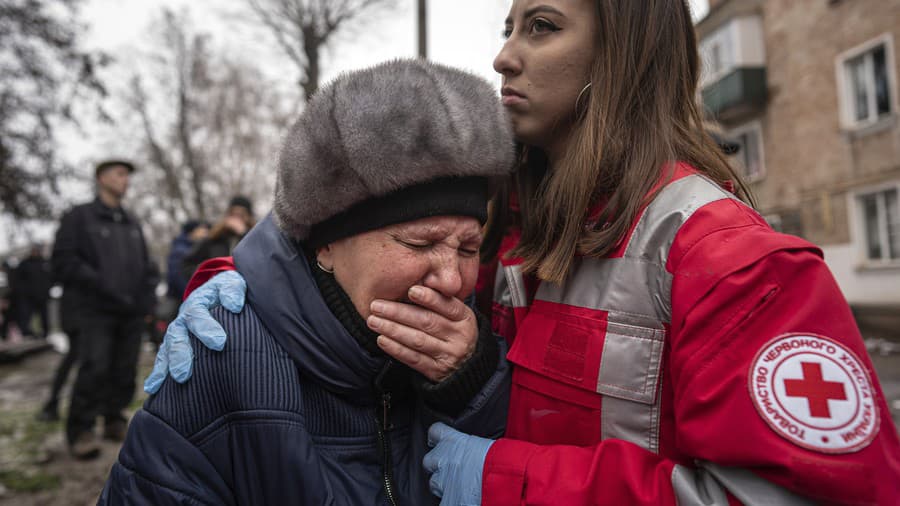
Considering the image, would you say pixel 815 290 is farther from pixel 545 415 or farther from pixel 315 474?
pixel 315 474

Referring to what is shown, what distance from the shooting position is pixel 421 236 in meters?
1.42

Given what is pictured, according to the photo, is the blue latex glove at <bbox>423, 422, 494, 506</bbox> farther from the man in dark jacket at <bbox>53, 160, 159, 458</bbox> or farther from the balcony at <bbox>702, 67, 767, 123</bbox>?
the balcony at <bbox>702, 67, 767, 123</bbox>

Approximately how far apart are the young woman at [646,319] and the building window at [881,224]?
13521 millimetres

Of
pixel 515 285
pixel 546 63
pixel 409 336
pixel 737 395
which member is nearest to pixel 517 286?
pixel 515 285

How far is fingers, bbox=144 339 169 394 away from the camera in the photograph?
1.28 metres

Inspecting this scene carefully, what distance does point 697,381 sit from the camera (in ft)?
3.39

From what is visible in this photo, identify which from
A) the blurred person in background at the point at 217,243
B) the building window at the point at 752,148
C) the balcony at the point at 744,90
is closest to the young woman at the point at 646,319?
the blurred person in background at the point at 217,243

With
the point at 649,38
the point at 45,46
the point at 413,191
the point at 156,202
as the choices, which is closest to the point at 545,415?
the point at 413,191

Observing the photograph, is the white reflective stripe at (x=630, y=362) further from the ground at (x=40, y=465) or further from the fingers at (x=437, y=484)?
the ground at (x=40, y=465)

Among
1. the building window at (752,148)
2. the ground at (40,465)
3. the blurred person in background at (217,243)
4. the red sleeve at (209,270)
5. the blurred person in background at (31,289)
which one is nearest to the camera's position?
the red sleeve at (209,270)

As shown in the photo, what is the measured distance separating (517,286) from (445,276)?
26 cm

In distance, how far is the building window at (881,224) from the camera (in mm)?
11998

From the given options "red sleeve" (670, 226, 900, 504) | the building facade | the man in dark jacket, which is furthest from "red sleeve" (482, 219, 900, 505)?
the building facade

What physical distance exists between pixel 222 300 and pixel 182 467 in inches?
15.1
